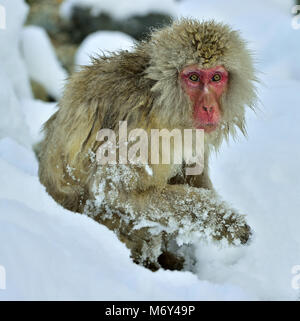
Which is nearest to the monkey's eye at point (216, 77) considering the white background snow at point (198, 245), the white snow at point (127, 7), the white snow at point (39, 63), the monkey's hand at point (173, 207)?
the white background snow at point (198, 245)

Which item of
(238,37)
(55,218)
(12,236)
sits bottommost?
(12,236)

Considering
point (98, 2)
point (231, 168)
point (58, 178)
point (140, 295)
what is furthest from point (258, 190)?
point (98, 2)

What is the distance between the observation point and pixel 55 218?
2525mm

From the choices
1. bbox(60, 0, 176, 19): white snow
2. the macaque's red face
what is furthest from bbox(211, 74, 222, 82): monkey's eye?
bbox(60, 0, 176, 19): white snow

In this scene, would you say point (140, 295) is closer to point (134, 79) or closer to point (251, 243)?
point (251, 243)

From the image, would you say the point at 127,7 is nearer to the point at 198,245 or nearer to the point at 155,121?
the point at 155,121

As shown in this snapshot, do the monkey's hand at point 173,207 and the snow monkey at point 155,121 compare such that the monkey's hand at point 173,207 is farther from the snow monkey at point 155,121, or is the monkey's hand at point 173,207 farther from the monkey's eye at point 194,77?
the monkey's eye at point 194,77

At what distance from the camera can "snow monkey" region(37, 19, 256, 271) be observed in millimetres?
2785

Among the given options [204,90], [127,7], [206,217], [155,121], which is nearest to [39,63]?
[127,7]

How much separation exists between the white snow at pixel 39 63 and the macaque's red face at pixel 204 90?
Answer: 16.8 ft

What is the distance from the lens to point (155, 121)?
9.27 feet

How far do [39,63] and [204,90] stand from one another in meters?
5.51

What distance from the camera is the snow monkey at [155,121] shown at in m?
2.79
